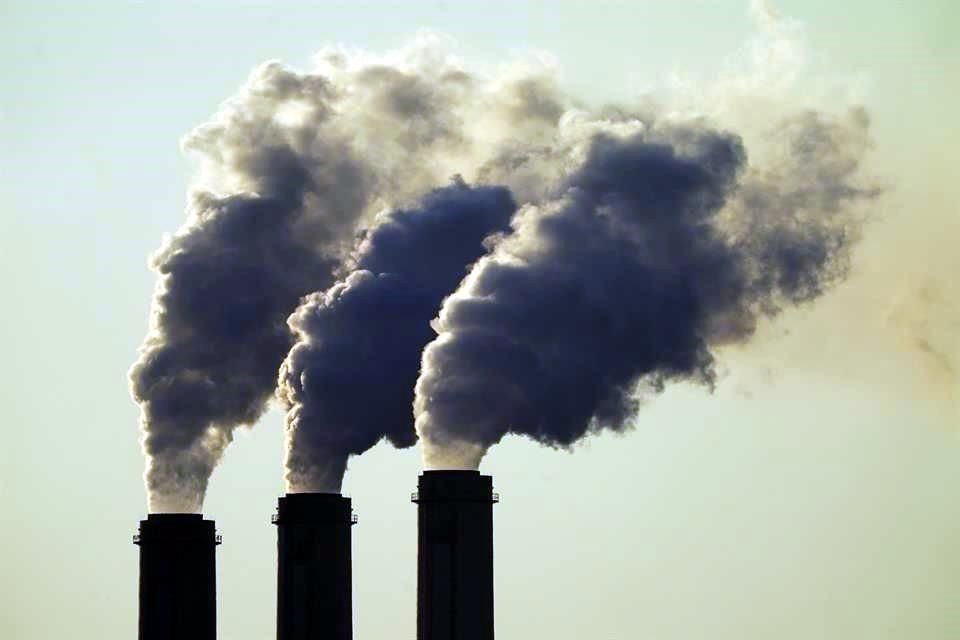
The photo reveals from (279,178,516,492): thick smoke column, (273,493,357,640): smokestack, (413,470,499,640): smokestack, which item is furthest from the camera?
(279,178,516,492): thick smoke column

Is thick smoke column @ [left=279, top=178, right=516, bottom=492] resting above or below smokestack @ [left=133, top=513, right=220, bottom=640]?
above

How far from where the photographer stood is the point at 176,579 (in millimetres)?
104562

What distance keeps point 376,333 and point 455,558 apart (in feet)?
41.8

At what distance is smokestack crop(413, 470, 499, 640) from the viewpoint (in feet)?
311

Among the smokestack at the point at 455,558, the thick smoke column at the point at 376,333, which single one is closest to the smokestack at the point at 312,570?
the thick smoke column at the point at 376,333

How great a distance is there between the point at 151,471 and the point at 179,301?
7.14 m

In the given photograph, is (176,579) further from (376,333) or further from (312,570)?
(376,333)

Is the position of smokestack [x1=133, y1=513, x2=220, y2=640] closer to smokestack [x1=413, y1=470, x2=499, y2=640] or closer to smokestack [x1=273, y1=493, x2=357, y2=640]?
smokestack [x1=273, y1=493, x2=357, y2=640]

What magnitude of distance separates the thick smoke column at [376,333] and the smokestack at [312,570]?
210 centimetres

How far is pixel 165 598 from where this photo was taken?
10438 cm

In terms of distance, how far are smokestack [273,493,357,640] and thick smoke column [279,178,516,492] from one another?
2095 mm

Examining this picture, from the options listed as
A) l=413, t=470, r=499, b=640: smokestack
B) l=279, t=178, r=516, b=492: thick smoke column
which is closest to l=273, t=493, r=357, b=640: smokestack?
l=279, t=178, r=516, b=492: thick smoke column

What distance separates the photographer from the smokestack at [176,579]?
342 feet

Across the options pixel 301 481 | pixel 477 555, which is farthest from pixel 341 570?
pixel 477 555
